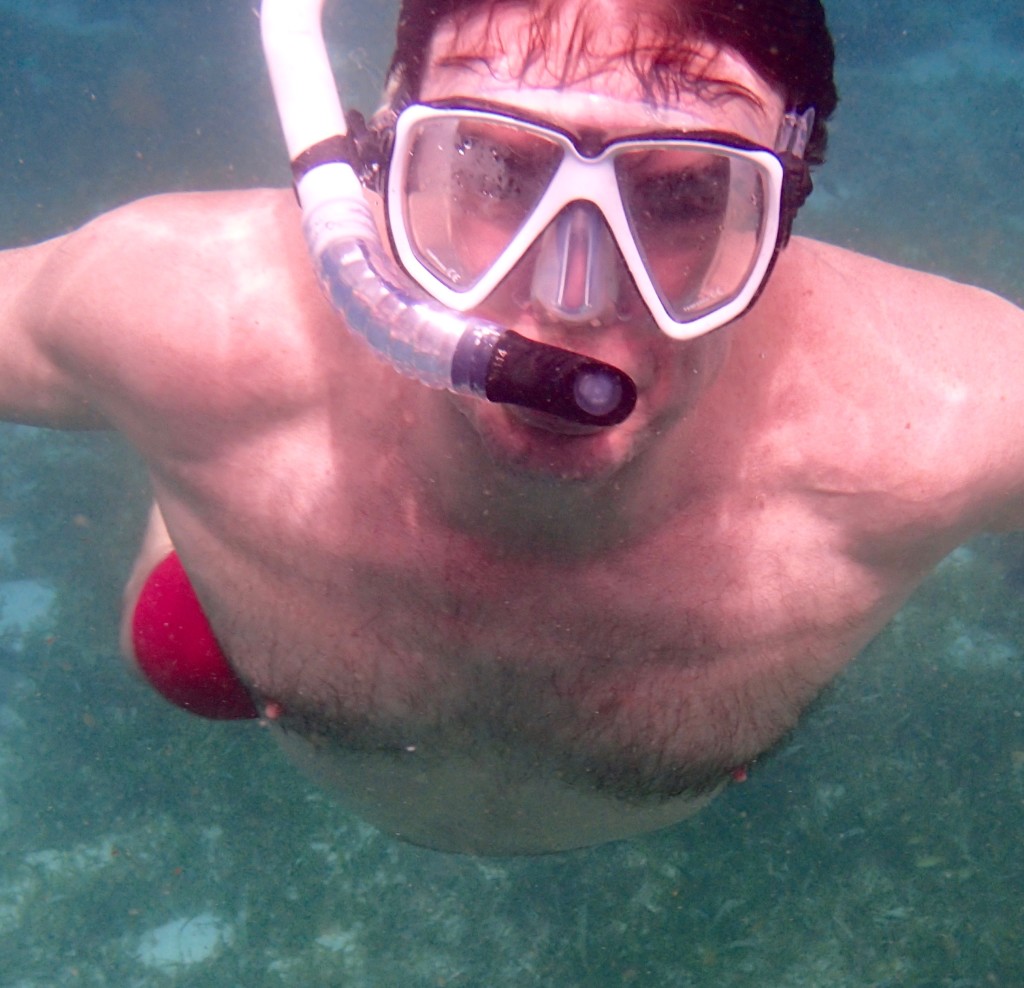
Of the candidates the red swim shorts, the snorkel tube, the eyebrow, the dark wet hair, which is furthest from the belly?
the dark wet hair

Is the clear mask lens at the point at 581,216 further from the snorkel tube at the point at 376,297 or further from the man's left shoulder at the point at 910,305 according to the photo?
the man's left shoulder at the point at 910,305

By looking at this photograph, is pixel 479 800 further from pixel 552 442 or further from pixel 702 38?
pixel 702 38

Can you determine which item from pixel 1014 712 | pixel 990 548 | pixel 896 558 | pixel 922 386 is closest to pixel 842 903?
pixel 1014 712

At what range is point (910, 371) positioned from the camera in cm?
216

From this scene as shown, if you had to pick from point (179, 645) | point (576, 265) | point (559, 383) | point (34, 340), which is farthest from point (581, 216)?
point (179, 645)

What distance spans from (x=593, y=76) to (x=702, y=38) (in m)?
0.23

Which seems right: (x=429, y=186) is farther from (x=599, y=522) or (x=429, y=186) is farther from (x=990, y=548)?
(x=990, y=548)

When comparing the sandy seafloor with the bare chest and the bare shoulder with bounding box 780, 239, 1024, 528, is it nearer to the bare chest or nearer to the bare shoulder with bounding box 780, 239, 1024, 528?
the bare chest

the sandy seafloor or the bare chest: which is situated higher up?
the bare chest

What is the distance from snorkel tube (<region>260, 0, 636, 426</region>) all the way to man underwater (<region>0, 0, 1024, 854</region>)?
0.06 ft

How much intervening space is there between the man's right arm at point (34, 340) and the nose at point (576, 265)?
139cm

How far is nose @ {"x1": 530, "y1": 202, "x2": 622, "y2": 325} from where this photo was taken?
5.01 feet

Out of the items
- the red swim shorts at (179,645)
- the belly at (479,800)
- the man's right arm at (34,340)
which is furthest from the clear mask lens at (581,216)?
the red swim shorts at (179,645)

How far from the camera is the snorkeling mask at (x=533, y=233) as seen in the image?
1459mm
